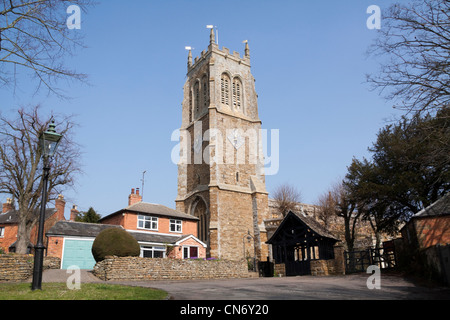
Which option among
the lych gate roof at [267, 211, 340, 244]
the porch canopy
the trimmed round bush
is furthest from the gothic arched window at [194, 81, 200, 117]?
the trimmed round bush

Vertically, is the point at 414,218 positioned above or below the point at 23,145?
below

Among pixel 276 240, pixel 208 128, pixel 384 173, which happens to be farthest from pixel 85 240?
pixel 384 173

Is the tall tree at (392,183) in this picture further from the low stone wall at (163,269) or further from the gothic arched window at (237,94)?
the gothic arched window at (237,94)

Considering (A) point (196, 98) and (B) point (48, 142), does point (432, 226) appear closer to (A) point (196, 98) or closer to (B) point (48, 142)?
(B) point (48, 142)

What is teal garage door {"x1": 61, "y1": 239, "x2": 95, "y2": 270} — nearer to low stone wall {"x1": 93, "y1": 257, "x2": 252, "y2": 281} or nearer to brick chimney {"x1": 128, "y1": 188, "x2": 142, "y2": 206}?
low stone wall {"x1": 93, "y1": 257, "x2": 252, "y2": 281}

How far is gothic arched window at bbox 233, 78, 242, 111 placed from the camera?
141 feet

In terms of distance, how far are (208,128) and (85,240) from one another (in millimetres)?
18077

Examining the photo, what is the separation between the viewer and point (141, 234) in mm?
29469

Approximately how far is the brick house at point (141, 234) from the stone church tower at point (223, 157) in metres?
3.01

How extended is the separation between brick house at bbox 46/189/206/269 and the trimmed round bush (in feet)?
20.3

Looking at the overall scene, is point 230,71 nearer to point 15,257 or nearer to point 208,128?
point 208,128

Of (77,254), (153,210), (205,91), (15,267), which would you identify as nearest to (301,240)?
(153,210)

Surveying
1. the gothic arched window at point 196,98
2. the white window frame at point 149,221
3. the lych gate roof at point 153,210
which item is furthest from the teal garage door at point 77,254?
the gothic arched window at point 196,98
